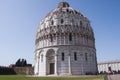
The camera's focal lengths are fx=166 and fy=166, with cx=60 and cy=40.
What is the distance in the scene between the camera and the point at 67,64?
39094mm

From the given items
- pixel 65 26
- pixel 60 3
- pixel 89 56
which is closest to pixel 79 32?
pixel 65 26

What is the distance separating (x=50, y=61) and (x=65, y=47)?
5113 millimetres

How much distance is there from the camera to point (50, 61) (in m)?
40.7

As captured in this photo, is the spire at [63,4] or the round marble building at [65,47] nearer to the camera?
the round marble building at [65,47]

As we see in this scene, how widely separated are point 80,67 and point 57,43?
7.97m

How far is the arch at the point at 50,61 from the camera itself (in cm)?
4044

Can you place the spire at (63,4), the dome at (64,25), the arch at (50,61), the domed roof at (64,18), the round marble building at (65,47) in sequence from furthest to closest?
the spire at (63,4) < the domed roof at (64,18) < the dome at (64,25) < the arch at (50,61) < the round marble building at (65,47)

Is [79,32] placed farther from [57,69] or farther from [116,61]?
[116,61]

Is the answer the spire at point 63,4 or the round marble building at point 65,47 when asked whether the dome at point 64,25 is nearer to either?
the round marble building at point 65,47

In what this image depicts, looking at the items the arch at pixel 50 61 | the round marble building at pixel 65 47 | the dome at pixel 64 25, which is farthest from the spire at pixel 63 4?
the arch at pixel 50 61

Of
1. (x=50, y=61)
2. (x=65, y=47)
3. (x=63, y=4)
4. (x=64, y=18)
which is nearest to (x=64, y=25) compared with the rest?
(x=64, y=18)

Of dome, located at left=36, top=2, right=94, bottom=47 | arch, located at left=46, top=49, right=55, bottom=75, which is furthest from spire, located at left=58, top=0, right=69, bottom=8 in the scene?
arch, located at left=46, top=49, right=55, bottom=75

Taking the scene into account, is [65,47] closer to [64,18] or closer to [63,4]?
[64,18]

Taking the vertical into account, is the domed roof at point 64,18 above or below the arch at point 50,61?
above
